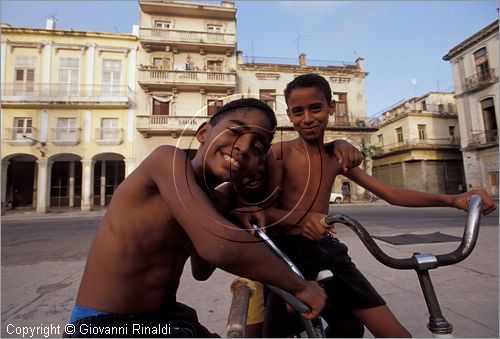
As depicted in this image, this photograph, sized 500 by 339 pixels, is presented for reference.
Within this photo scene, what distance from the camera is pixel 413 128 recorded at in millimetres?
23922

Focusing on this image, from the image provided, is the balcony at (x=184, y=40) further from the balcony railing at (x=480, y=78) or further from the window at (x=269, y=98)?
the window at (x=269, y=98)

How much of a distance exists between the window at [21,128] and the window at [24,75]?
1.69 metres

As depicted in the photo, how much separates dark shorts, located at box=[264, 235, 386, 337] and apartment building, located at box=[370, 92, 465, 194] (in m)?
21.2

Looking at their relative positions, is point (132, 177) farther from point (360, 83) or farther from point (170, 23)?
point (360, 83)

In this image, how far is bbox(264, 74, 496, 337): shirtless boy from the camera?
3.80 ft

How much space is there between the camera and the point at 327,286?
1.29 metres

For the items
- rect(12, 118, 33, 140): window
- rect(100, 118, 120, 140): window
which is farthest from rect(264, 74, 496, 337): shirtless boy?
rect(12, 118, 33, 140): window

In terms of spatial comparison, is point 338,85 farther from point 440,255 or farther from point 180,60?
point 440,255

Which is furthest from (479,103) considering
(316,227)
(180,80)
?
(316,227)

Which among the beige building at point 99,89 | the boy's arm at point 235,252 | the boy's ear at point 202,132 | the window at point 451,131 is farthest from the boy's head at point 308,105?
the window at point 451,131

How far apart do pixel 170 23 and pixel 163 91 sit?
4787 millimetres

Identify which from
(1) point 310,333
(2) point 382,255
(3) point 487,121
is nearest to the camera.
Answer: (1) point 310,333

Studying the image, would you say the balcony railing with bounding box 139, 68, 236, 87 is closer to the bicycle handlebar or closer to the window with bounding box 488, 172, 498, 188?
the bicycle handlebar

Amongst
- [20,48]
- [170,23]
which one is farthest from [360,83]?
[20,48]
